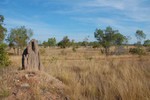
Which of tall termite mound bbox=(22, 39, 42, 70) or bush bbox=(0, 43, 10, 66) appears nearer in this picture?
tall termite mound bbox=(22, 39, 42, 70)

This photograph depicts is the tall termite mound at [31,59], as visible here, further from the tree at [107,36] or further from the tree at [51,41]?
the tree at [51,41]

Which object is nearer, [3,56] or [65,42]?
[3,56]

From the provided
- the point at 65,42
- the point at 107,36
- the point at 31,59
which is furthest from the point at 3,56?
the point at 65,42

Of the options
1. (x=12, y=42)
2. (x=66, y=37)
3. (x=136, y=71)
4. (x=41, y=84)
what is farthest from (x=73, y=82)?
(x=66, y=37)

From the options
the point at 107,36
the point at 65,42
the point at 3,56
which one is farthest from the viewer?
the point at 65,42

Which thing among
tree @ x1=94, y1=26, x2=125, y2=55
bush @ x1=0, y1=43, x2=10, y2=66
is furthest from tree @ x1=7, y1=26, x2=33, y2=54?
bush @ x1=0, y1=43, x2=10, y2=66

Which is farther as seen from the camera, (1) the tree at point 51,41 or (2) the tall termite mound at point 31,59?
(1) the tree at point 51,41

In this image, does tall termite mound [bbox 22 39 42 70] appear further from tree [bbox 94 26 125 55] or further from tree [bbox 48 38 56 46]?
tree [bbox 48 38 56 46]

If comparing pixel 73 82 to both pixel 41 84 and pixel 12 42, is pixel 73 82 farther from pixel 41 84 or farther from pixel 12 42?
pixel 12 42

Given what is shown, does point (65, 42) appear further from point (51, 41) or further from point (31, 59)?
point (31, 59)

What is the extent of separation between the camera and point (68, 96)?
309 inches

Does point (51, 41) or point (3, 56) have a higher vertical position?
point (51, 41)

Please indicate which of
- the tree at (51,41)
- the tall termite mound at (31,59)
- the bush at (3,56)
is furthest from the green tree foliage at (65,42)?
the tall termite mound at (31,59)

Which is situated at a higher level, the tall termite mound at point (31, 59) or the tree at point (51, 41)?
the tree at point (51, 41)
